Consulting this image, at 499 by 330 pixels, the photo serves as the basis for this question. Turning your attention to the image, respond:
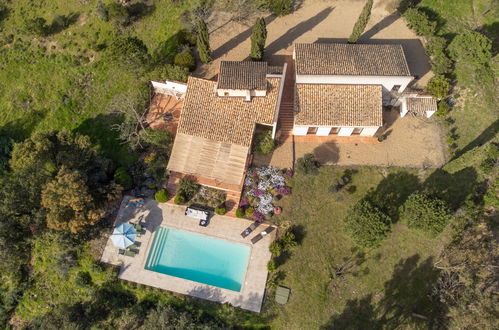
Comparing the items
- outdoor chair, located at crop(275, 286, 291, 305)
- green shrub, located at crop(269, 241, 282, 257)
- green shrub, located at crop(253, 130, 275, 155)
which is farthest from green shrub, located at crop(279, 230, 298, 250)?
green shrub, located at crop(253, 130, 275, 155)

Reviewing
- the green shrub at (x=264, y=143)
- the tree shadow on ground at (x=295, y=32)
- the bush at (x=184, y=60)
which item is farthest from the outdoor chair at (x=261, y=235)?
the tree shadow on ground at (x=295, y=32)

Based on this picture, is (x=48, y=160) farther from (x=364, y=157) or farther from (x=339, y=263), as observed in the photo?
(x=364, y=157)

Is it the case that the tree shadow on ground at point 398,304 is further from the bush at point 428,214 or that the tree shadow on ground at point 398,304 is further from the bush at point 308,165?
the bush at point 308,165

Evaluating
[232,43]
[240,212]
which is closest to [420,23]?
[232,43]

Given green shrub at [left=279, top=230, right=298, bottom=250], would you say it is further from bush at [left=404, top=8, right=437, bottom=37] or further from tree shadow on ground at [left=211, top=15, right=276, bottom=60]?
bush at [left=404, top=8, right=437, bottom=37]

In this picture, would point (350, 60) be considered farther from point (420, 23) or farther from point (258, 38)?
point (420, 23)

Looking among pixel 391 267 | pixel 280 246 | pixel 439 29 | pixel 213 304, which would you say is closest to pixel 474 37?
pixel 439 29
